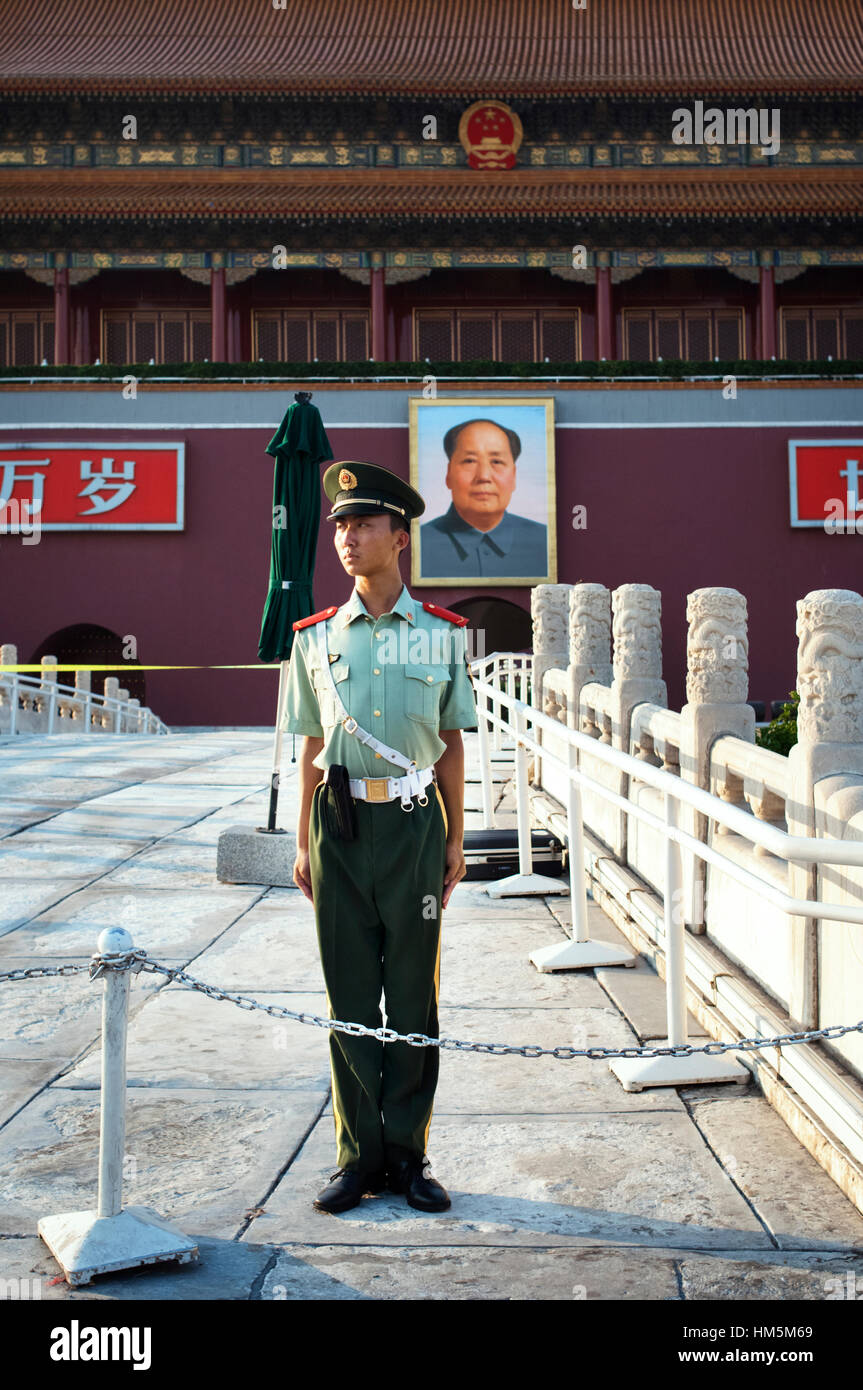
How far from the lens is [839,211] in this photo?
→ 19797 millimetres

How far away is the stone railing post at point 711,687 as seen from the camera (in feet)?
15.1

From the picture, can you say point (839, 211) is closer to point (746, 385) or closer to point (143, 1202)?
point (746, 385)

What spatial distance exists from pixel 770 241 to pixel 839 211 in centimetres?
122

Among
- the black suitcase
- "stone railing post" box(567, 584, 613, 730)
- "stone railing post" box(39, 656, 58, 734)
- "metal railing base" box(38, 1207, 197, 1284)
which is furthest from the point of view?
"stone railing post" box(39, 656, 58, 734)

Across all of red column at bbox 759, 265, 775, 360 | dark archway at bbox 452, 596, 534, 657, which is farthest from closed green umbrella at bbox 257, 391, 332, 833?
Result: red column at bbox 759, 265, 775, 360

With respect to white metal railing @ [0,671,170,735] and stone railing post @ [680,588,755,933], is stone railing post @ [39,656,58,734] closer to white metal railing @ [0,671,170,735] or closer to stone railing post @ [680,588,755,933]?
white metal railing @ [0,671,170,735]

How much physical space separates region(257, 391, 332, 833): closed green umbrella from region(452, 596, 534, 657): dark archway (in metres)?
12.9

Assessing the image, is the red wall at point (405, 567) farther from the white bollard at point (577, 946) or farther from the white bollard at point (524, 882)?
the white bollard at point (577, 946)

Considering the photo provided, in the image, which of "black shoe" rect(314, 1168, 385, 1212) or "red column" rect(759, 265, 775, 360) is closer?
"black shoe" rect(314, 1168, 385, 1212)

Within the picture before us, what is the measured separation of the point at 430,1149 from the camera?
3.24 meters

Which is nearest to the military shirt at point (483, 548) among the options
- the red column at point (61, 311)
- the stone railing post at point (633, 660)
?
the red column at point (61, 311)

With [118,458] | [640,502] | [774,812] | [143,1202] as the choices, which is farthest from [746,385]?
[143,1202]

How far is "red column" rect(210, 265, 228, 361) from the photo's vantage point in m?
20.2

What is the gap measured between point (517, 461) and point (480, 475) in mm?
581
